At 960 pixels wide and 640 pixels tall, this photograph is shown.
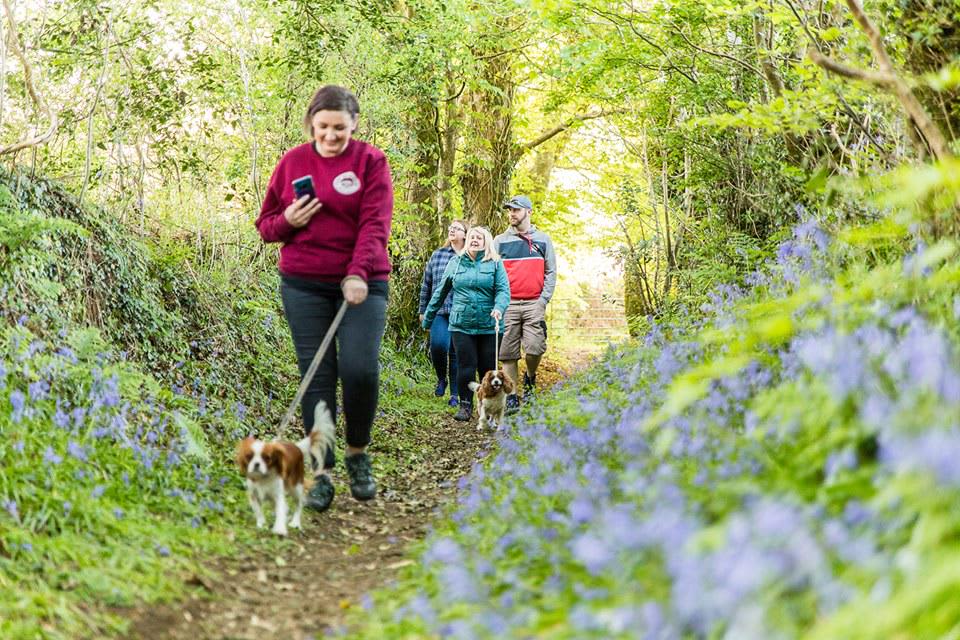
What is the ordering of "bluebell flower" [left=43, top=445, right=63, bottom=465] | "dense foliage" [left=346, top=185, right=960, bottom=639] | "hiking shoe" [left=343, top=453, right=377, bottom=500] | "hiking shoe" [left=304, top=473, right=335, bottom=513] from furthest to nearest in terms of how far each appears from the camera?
"hiking shoe" [left=343, top=453, right=377, bottom=500] < "hiking shoe" [left=304, top=473, right=335, bottom=513] < "bluebell flower" [left=43, top=445, right=63, bottom=465] < "dense foliage" [left=346, top=185, right=960, bottom=639]

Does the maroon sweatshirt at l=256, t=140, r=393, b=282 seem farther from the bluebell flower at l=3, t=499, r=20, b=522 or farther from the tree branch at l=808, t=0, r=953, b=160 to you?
the tree branch at l=808, t=0, r=953, b=160

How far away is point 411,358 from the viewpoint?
15.7 metres

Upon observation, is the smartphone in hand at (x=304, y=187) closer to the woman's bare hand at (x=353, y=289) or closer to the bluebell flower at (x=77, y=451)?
the woman's bare hand at (x=353, y=289)

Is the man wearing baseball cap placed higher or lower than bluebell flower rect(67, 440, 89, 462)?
higher

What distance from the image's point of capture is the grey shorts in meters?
11.5

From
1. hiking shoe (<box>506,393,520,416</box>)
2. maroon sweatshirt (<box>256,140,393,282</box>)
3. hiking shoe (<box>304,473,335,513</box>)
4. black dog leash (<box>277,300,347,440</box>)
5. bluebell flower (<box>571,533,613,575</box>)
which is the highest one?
maroon sweatshirt (<box>256,140,393,282</box>)

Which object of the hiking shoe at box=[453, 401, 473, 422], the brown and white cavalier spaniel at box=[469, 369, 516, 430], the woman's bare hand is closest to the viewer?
the woman's bare hand

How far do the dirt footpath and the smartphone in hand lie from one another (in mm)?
2038

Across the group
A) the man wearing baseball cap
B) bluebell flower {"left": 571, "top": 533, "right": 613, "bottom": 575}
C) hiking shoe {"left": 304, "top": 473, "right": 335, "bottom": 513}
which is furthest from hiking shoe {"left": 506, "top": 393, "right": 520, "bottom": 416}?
bluebell flower {"left": 571, "top": 533, "right": 613, "bottom": 575}

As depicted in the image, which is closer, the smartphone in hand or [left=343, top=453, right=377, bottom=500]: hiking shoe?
the smartphone in hand

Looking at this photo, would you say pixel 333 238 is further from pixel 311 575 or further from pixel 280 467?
pixel 311 575

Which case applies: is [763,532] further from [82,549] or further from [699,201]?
[699,201]

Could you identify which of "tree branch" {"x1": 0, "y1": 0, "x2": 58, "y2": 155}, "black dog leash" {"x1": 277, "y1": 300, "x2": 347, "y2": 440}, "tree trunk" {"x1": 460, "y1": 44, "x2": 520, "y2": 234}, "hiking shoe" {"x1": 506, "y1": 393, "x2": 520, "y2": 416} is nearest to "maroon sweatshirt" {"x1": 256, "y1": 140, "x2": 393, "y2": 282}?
"black dog leash" {"x1": 277, "y1": 300, "x2": 347, "y2": 440}

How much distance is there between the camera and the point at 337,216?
5.63 m
